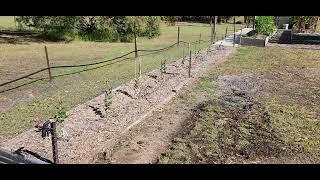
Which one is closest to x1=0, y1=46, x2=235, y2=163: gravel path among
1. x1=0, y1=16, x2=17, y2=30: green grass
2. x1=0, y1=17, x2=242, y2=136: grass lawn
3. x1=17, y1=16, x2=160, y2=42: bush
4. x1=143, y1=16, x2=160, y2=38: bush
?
x1=0, y1=17, x2=242, y2=136: grass lawn

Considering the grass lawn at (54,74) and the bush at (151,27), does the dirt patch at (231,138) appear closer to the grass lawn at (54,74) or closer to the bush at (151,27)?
the grass lawn at (54,74)

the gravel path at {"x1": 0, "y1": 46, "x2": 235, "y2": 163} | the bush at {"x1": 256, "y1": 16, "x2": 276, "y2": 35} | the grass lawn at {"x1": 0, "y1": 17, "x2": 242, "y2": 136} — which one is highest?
the bush at {"x1": 256, "y1": 16, "x2": 276, "y2": 35}

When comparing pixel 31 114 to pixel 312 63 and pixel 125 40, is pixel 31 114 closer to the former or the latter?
pixel 312 63

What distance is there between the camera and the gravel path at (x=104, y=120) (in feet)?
Result: 23.6

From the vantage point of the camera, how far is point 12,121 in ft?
29.3

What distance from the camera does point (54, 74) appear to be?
14.6 meters

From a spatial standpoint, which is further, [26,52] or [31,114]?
[26,52]

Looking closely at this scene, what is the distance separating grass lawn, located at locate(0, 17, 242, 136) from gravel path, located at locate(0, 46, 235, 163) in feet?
2.52

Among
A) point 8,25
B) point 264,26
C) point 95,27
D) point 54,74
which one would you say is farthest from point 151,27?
point 8,25

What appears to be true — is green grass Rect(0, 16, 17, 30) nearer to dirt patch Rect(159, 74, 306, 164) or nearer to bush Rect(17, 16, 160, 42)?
bush Rect(17, 16, 160, 42)

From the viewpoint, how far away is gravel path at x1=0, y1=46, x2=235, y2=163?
720 cm

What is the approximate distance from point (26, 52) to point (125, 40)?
864 cm
